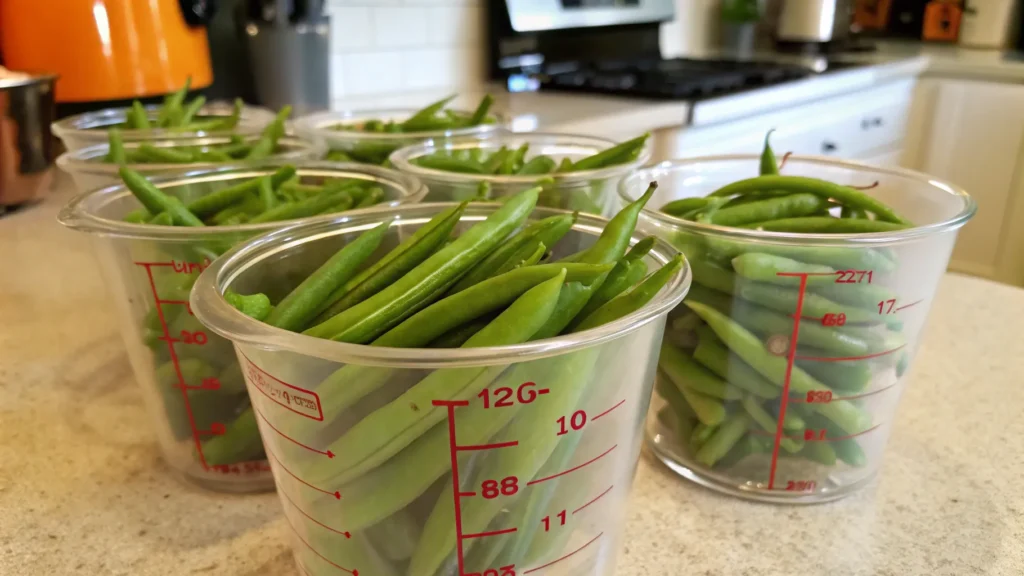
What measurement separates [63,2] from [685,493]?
3.81 ft

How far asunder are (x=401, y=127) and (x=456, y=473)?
593mm

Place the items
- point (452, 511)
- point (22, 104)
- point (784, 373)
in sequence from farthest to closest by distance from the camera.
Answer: point (22, 104) → point (784, 373) → point (452, 511)

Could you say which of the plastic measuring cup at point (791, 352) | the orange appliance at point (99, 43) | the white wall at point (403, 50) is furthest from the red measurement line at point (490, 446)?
the white wall at point (403, 50)

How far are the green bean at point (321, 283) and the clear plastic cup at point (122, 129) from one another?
42 cm

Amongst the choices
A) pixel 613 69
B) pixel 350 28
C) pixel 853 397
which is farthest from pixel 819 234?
pixel 613 69

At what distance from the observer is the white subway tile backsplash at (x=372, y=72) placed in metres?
1.78

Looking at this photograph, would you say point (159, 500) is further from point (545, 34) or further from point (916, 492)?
point (545, 34)

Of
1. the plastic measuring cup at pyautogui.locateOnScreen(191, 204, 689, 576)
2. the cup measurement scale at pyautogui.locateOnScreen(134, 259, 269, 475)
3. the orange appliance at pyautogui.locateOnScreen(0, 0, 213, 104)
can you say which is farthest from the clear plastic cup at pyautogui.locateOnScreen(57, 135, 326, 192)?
the orange appliance at pyautogui.locateOnScreen(0, 0, 213, 104)

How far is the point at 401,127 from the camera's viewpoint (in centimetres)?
90

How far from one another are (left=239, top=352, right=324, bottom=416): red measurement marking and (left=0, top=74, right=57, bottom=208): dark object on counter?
853mm

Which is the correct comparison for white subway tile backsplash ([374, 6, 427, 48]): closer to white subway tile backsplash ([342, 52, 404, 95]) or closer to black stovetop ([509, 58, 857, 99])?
white subway tile backsplash ([342, 52, 404, 95])

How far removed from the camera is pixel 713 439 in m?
0.57

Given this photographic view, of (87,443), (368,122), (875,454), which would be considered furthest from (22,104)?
(875,454)

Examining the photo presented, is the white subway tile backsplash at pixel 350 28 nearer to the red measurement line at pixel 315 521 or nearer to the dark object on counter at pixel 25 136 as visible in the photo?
the dark object on counter at pixel 25 136
